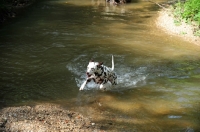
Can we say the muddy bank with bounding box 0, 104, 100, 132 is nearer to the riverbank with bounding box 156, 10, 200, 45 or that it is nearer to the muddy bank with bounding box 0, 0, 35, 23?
the riverbank with bounding box 156, 10, 200, 45

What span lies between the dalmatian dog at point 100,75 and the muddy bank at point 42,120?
4.11 ft

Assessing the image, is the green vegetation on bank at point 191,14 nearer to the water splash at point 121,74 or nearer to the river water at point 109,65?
the river water at point 109,65

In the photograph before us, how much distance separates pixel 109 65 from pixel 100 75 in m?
3.26

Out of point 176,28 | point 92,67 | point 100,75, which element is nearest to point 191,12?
point 176,28

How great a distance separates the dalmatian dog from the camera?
830cm

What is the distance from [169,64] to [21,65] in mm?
6168

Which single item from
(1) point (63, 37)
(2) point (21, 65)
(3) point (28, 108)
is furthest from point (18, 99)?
(1) point (63, 37)

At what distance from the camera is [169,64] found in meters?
12.0

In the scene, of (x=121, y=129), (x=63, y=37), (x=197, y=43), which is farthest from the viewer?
(x=63, y=37)

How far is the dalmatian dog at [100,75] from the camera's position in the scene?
27.2 ft

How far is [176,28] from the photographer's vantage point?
17.1 meters

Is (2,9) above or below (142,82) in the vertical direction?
above

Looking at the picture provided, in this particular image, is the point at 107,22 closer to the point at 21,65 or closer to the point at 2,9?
the point at 2,9

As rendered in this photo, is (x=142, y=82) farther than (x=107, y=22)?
No
